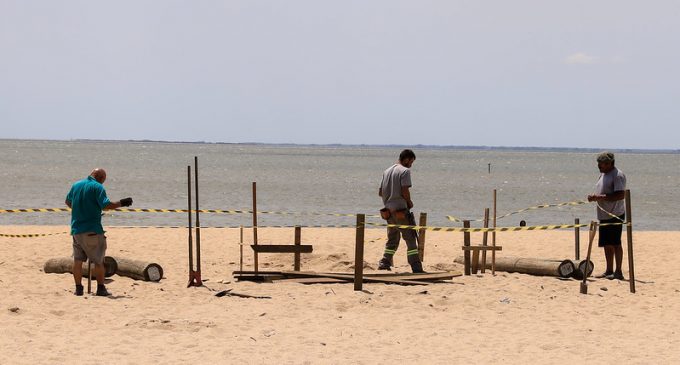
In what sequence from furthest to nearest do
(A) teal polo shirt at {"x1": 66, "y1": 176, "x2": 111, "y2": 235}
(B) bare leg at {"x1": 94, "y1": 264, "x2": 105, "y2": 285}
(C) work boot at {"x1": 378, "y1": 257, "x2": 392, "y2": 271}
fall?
(C) work boot at {"x1": 378, "y1": 257, "x2": 392, "y2": 271}, (B) bare leg at {"x1": 94, "y1": 264, "x2": 105, "y2": 285}, (A) teal polo shirt at {"x1": 66, "y1": 176, "x2": 111, "y2": 235}

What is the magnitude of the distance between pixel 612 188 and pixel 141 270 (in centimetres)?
659

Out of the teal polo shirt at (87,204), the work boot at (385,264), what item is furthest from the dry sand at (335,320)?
the teal polo shirt at (87,204)

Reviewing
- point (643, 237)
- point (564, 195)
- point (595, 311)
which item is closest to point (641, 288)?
point (595, 311)

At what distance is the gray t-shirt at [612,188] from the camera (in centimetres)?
1343

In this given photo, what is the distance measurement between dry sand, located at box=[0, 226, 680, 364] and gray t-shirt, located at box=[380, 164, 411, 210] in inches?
48.5

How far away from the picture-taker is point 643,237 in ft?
76.0

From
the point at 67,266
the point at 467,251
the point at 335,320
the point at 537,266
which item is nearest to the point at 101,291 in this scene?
the point at 67,266

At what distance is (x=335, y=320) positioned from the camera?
1068 centimetres

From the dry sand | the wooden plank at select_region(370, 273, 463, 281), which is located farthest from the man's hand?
the wooden plank at select_region(370, 273, 463, 281)

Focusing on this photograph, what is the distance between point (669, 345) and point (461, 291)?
342cm

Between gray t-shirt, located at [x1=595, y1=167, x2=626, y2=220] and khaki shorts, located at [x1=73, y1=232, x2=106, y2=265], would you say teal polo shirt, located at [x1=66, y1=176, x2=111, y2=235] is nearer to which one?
khaki shorts, located at [x1=73, y1=232, x2=106, y2=265]

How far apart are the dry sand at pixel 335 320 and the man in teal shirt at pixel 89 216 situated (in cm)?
54

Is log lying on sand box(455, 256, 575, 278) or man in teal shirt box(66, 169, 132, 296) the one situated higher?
man in teal shirt box(66, 169, 132, 296)

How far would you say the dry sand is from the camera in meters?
8.96
